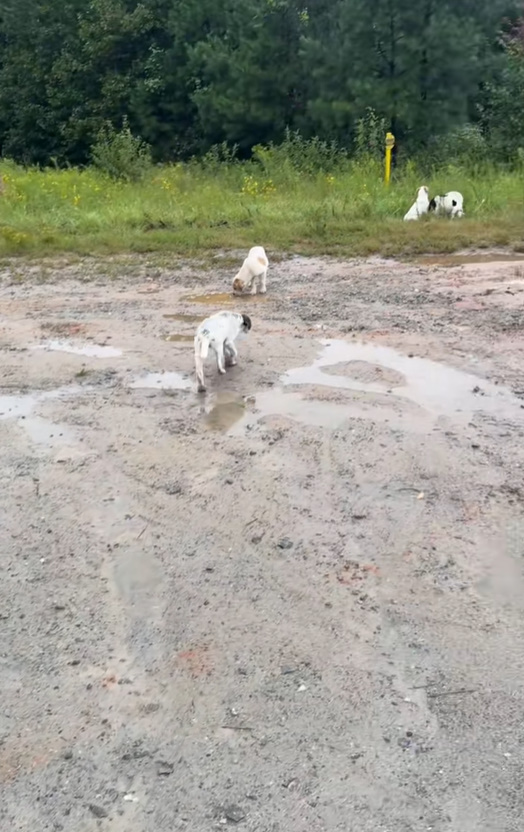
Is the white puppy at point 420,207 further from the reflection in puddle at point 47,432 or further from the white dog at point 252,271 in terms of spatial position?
the reflection in puddle at point 47,432

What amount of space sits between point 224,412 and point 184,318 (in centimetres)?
262

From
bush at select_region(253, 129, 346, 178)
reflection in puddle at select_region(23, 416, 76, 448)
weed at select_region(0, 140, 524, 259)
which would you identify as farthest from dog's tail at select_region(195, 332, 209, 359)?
bush at select_region(253, 129, 346, 178)

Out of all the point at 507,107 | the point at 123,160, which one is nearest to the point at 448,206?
the point at 507,107

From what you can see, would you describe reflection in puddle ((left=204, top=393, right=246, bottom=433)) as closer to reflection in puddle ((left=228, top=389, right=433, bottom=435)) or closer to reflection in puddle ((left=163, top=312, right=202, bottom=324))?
reflection in puddle ((left=228, top=389, right=433, bottom=435))

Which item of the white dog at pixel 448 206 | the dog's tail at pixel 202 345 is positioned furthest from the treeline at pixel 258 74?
the dog's tail at pixel 202 345

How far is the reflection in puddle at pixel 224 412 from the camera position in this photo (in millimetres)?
6129

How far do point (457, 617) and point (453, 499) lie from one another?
1.09 meters

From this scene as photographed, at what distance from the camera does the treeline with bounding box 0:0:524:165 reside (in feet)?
59.6

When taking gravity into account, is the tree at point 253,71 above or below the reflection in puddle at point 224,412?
above

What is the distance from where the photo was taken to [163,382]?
7.02 meters

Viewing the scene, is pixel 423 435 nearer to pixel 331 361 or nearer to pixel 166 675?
pixel 331 361

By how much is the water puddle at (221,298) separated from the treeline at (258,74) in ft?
31.0

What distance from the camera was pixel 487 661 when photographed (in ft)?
11.8

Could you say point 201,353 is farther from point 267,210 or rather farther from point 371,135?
point 371,135
